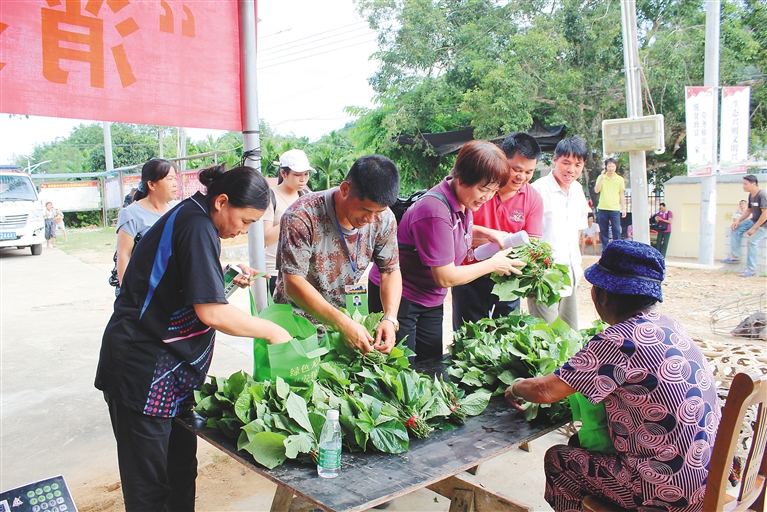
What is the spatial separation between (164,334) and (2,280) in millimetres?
10103

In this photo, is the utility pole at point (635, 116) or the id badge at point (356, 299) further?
the utility pole at point (635, 116)

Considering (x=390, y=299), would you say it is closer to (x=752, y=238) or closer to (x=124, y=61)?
(x=124, y=61)

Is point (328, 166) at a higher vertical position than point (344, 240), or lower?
higher

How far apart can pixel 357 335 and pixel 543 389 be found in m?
0.71

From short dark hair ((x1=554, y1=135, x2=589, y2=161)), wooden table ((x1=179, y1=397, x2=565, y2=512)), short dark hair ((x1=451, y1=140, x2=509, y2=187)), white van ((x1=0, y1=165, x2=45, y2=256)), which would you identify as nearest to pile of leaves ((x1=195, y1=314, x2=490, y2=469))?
wooden table ((x1=179, y1=397, x2=565, y2=512))

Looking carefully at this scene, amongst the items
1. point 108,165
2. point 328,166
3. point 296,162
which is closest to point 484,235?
point 296,162

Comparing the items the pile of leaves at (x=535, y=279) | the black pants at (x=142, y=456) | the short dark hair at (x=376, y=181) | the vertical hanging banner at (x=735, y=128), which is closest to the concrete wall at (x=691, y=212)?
the vertical hanging banner at (x=735, y=128)

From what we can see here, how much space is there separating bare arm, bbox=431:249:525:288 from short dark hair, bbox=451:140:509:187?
0.38 m

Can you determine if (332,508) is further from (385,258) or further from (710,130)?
(710,130)

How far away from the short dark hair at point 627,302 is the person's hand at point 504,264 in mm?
894

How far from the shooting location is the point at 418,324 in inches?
113

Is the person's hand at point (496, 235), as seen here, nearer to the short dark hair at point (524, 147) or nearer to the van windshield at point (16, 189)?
the short dark hair at point (524, 147)

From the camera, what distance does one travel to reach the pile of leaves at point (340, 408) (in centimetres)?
169

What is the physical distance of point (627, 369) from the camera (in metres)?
1.70
